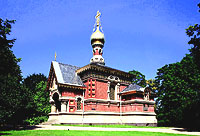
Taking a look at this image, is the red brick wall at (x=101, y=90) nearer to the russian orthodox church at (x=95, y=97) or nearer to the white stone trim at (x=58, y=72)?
the russian orthodox church at (x=95, y=97)

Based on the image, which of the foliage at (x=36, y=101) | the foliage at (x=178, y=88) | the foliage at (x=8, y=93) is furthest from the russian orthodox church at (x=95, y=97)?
the foliage at (x=8, y=93)

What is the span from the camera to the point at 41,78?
161 feet

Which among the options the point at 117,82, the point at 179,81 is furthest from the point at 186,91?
the point at 117,82

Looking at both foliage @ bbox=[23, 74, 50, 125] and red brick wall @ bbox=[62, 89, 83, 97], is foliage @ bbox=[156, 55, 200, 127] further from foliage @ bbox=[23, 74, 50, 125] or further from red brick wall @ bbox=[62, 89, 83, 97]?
foliage @ bbox=[23, 74, 50, 125]

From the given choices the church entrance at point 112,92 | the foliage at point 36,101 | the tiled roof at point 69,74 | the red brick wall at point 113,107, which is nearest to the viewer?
the foliage at point 36,101

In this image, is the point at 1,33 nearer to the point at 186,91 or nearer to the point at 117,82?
the point at 117,82

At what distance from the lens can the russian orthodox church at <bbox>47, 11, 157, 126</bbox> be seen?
27938mm

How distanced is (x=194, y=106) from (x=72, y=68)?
20.6 meters

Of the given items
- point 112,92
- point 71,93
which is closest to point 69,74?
point 71,93

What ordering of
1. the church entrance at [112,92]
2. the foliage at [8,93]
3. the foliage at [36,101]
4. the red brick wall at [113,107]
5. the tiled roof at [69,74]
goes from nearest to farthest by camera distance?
the foliage at [8,93], the foliage at [36,101], the red brick wall at [113,107], the tiled roof at [69,74], the church entrance at [112,92]

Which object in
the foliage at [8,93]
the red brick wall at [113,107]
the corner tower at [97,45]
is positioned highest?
the corner tower at [97,45]

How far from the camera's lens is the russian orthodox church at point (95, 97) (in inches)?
1100

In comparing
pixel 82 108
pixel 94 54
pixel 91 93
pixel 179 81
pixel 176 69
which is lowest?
pixel 82 108

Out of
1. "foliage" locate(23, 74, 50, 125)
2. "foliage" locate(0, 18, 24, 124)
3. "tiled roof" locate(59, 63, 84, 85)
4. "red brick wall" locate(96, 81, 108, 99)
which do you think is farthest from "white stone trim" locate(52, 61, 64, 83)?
"foliage" locate(0, 18, 24, 124)
